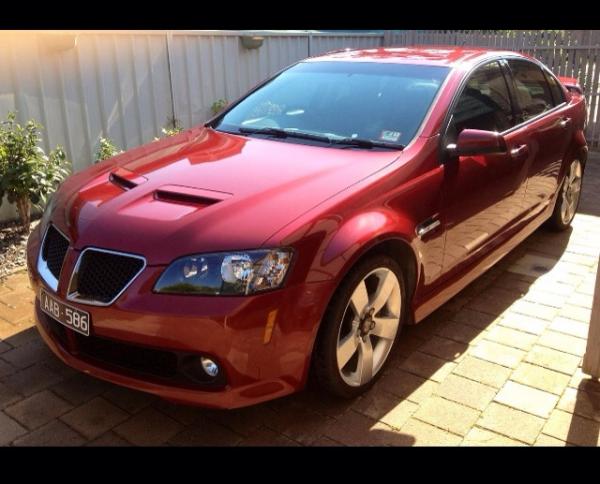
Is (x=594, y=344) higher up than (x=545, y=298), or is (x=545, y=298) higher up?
(x=594, y=344)

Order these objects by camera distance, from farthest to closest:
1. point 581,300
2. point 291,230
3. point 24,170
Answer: point 24,170
point 581,300
point 291,230

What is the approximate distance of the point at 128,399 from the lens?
2908 mm

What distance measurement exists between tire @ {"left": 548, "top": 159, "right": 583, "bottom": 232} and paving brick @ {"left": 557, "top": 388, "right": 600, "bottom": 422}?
2445mm

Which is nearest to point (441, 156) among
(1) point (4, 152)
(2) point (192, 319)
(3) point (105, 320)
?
(2) point (192, 319)

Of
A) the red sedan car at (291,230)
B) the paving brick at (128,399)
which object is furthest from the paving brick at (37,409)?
the red sedan car at (291,230)

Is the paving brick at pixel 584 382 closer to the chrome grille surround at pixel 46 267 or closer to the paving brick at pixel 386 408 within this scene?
the paving brick at pixel 386 408

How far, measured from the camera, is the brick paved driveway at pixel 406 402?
266cm

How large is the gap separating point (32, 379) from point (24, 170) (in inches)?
85.3

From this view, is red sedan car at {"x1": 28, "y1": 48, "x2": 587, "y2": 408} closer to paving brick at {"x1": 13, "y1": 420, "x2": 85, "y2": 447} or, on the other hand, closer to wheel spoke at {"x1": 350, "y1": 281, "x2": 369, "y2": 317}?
wheel spoke at {"x1": 350, "y1": 281, "x2": 369, "y2": 317}

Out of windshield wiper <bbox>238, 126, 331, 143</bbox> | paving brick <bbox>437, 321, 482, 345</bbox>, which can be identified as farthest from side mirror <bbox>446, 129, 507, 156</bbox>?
paving brick <bbox>437, 321, 482, 345</bbox>

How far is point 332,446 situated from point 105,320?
1.13 metres

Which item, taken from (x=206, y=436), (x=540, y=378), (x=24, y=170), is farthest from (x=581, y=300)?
(x=24, y=170)

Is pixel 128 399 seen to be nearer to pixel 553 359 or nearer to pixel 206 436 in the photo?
pixel 206 436

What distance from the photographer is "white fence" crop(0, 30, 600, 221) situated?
5238mm
